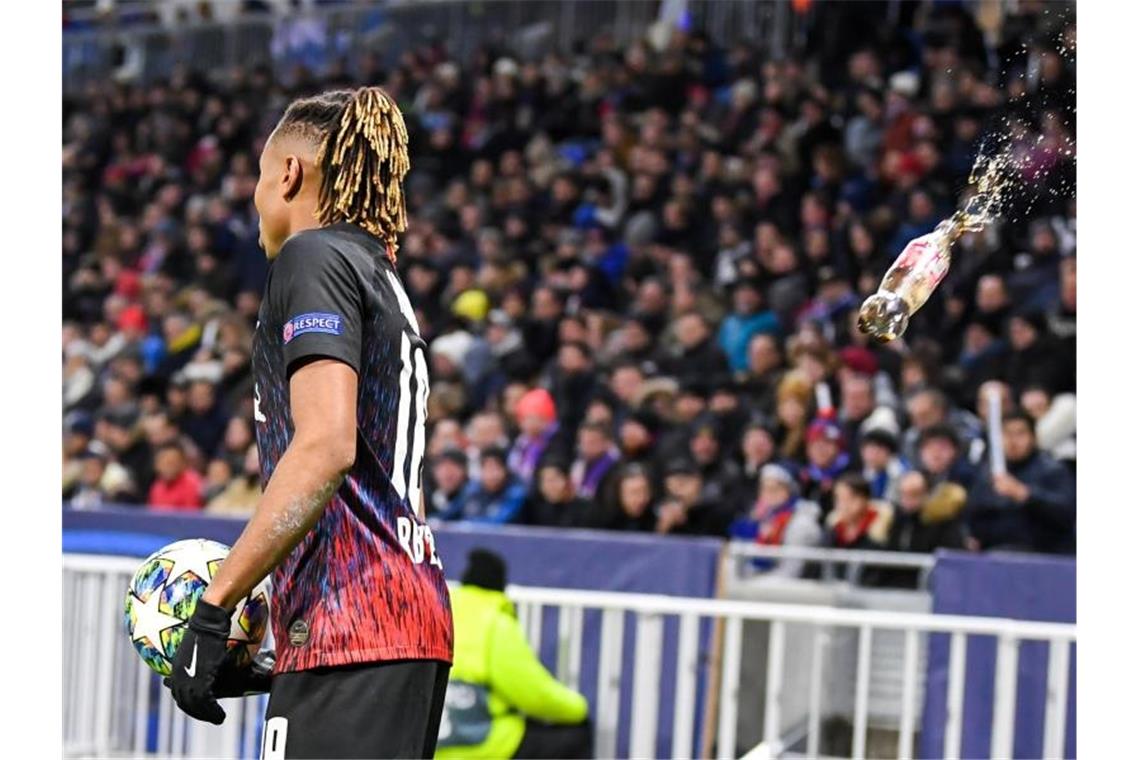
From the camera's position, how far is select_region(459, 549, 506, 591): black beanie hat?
6.91m

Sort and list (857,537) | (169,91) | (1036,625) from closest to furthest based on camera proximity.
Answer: (1036,625), (857,537), (169,91)

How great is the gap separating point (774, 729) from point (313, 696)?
13.6 ft

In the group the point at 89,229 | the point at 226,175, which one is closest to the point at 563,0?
the point at 226,175

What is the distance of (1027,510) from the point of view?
31.3 ft

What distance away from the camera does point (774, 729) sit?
273 inches

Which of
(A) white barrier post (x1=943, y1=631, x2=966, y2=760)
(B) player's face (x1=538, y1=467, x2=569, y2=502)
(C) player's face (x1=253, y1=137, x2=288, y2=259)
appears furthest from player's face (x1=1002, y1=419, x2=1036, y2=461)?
(C) player's face (x1=253, y1=137, x2=288, y2=259)

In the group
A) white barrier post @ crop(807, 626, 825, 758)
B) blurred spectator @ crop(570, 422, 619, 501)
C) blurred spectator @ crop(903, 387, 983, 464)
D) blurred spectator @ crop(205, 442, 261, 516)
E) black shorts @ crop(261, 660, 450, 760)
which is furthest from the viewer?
blurred spectator @ crop(205, 442, 261, 516)

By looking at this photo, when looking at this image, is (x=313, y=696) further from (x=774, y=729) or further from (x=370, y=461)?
(x=774, y=729)

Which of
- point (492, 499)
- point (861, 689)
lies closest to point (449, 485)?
point (492, 499)

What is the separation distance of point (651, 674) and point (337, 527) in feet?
14.9

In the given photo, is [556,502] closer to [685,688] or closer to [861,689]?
[685,688]

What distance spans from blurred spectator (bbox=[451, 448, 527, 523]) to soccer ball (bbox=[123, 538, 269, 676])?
301 inches

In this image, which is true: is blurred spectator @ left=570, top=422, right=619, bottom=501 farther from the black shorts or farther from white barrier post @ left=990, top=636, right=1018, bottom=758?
the black shorts

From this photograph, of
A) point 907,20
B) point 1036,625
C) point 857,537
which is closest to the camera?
point 1036,625
